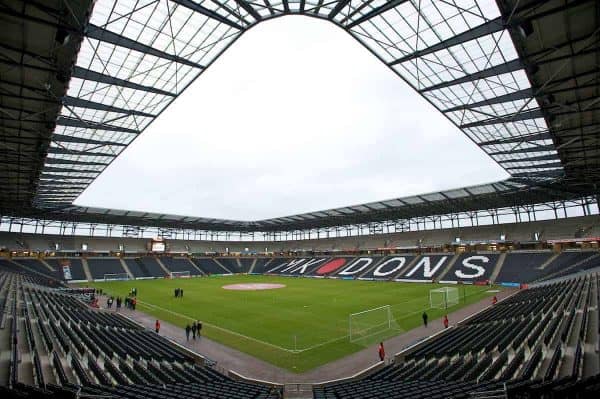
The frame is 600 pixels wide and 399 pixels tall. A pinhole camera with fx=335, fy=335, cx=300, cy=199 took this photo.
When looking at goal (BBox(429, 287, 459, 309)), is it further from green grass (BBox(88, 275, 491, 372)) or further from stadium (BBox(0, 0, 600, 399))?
green grass (BBox(88, 275, 491, 372))

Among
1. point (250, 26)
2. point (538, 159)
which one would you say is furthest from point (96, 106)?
point (538, 159)

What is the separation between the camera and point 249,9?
721 inches

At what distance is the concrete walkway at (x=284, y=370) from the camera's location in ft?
58.8

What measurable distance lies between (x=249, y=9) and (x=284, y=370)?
20.1 m

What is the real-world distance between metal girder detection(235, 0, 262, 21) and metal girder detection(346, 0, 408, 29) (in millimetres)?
5307

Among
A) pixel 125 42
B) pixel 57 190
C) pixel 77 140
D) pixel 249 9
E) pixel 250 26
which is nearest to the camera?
pixel 125 42

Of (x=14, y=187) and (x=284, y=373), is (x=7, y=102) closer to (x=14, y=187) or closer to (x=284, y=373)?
(x=284, y=373)

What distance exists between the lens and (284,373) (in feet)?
60.3

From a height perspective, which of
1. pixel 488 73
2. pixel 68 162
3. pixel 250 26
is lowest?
pixel 68 162

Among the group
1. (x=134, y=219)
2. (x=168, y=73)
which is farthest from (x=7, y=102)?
(x=134, y=219)

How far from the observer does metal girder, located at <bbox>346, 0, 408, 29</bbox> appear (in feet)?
55.0

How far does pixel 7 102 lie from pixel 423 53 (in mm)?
23185

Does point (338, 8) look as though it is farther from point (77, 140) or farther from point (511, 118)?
point (77, 140)

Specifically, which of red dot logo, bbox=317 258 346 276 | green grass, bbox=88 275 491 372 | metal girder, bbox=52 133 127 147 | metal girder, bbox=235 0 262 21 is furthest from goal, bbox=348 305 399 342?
red dot logo, bbox=317 258 346 276
